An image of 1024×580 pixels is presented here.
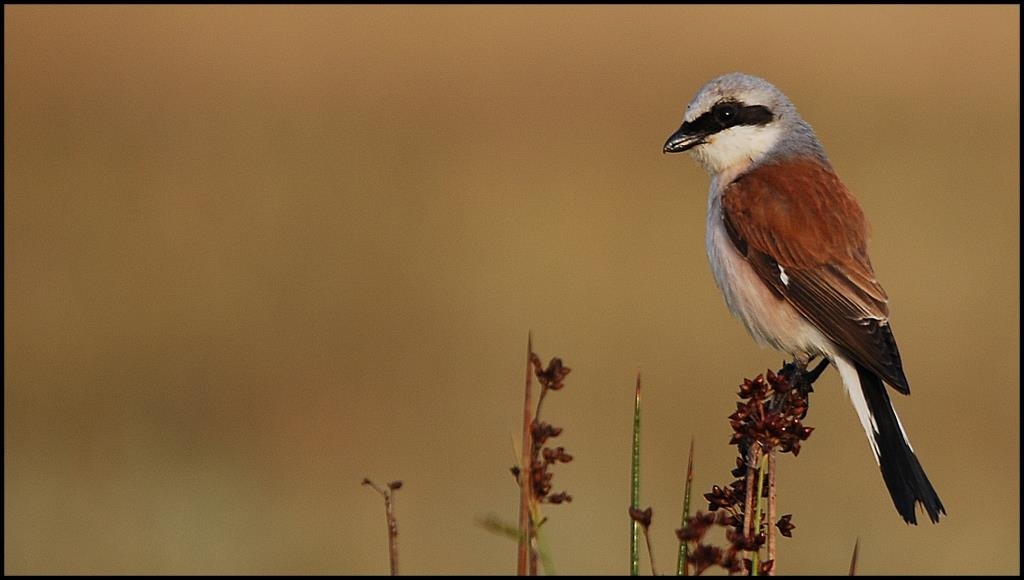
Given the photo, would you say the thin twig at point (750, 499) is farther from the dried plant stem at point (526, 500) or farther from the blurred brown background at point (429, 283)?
the blurred brown background at point (429, 283)

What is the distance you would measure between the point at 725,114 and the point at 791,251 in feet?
1.92

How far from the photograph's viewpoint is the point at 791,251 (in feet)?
13.8

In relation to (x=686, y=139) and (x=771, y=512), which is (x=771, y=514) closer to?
(x=771, y=512)

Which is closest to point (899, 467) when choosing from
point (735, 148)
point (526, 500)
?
point (735, 148)

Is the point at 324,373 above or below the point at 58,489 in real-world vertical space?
above

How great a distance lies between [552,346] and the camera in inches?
307

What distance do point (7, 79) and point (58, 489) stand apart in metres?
5.94

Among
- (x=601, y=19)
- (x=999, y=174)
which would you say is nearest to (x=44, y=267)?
(x=999, y=174)

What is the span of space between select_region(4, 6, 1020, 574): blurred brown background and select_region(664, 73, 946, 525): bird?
1.49 metres

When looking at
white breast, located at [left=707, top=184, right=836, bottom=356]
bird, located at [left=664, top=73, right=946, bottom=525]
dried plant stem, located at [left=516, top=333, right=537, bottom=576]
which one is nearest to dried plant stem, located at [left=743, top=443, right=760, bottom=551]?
dried plant stem, located at [left=516, top=333, right=537, bottom=576]

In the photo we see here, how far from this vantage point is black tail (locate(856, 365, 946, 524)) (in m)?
3.54

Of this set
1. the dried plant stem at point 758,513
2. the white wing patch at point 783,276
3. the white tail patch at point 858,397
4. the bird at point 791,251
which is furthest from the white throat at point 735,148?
the dried plant stem at point 758,513

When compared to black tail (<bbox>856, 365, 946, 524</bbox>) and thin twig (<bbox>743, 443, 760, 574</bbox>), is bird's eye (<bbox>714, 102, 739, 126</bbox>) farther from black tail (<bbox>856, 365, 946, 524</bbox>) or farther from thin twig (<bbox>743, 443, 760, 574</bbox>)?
thin twig (<bbox>743, 443, 760, 574</bbox>)

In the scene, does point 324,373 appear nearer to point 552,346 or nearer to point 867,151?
point 552,346
